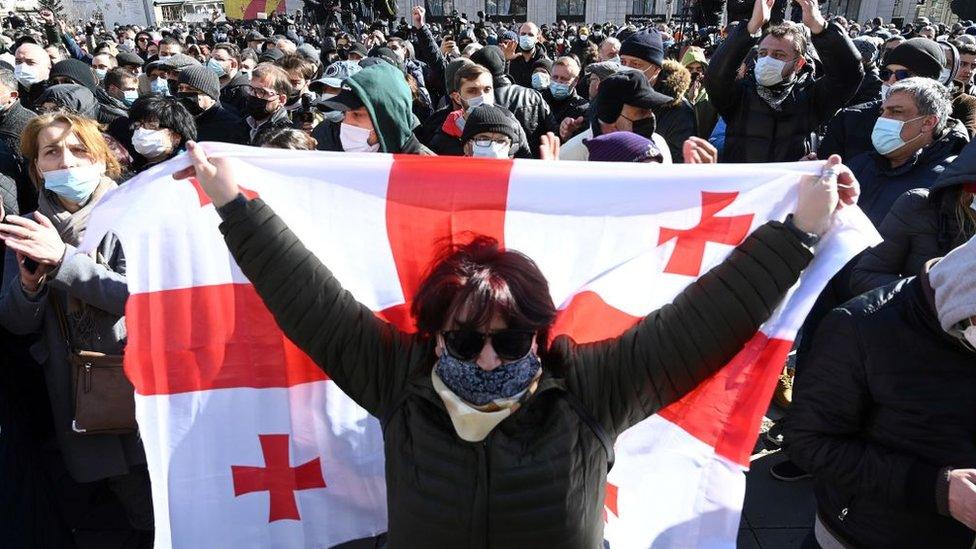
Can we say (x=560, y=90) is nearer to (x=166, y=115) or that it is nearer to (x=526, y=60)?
(x=526, y=60)

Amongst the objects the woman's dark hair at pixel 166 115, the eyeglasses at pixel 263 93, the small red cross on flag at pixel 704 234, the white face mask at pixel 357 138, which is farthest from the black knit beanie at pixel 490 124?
the eyeglasses at pixel 263 93

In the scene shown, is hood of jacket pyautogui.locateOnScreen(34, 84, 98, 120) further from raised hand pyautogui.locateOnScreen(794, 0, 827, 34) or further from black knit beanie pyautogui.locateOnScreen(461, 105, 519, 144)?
raised hand pyautogui.locateOnScreen(794, 0, 827, 34)

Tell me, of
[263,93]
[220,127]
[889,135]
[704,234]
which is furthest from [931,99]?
[220,127]

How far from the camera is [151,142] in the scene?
3258mm

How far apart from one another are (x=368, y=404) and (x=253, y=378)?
0.50m

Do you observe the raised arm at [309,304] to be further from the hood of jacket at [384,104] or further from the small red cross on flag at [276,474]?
the hood of jacket at [384,104]

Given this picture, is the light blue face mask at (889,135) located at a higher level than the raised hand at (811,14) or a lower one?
lower

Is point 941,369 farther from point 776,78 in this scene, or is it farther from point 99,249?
point 776,78

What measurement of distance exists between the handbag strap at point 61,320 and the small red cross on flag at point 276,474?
2.49 ft

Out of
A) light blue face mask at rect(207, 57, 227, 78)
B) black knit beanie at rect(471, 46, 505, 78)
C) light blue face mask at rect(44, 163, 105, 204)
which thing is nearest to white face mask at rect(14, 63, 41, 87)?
light blue face mask at rect(207, 57, 227, 78)

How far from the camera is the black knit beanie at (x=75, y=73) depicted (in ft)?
17.8

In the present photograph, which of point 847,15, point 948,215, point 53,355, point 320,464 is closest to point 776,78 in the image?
point 948,215

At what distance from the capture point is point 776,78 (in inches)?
145

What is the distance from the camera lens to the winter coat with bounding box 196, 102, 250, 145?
4.51 meters
